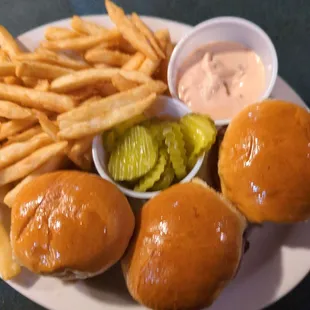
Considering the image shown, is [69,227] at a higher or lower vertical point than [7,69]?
lower

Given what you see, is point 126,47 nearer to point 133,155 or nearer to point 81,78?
point 81,78

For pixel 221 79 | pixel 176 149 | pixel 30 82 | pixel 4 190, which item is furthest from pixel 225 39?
pixel 4 190

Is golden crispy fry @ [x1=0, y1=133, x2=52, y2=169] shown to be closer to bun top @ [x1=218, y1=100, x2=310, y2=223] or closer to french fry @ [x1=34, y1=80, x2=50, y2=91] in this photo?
french fry @ [x1=34, y1=80, x2=50, y2=91]

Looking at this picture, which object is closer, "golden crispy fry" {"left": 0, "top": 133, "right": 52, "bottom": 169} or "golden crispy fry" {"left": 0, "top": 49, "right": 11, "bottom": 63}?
"golden crispy fry" {"left": 0, "top": 133, "right": 52, "bottom": 169}

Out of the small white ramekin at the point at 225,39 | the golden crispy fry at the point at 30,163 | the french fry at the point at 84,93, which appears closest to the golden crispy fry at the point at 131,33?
the small white ramekin at the point at 225,39

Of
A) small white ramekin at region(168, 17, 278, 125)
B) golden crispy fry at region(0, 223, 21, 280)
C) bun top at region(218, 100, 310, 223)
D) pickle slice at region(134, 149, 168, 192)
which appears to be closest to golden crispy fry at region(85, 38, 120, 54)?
small white ramekin at region(168, 17, 278, 125)
